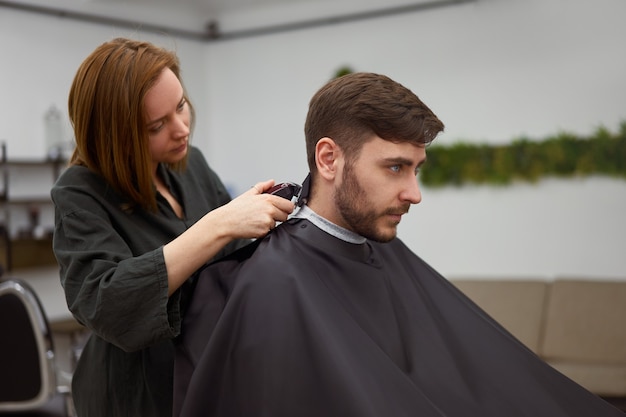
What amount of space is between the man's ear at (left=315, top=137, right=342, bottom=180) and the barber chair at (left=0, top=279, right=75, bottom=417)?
146 cm

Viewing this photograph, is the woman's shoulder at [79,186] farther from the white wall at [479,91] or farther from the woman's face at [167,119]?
the white wall at [479,91]

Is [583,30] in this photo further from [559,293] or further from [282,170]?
[282,170]

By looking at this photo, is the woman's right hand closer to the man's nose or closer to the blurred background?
the man's nose

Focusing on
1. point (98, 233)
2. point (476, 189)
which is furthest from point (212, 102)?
point (98, 233)

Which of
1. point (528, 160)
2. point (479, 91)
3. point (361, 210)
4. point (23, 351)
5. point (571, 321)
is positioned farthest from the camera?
point (479, 91)

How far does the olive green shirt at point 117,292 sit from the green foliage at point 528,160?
4.24m

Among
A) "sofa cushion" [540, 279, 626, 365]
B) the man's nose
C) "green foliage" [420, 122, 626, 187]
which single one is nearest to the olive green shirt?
the man's nose

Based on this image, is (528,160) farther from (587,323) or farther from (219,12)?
(219,12)

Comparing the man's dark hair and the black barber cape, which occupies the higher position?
the man's dark hair

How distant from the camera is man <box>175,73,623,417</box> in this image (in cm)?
128

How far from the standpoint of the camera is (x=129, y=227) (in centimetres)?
151

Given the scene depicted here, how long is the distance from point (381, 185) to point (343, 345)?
317mm

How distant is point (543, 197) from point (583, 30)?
1.28 m

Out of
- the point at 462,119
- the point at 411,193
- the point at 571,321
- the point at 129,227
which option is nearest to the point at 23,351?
the point at 129,227
